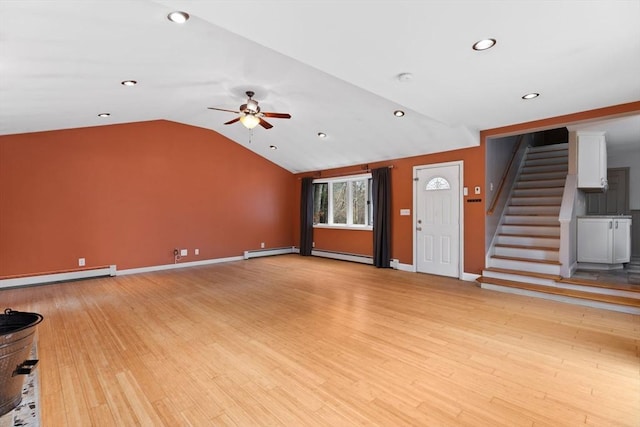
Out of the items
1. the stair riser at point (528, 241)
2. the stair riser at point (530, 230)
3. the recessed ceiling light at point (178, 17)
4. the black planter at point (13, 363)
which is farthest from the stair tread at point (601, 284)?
the black planter at point (13, 363)

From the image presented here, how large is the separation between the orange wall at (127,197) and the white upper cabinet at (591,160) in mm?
6730

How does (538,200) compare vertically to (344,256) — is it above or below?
above

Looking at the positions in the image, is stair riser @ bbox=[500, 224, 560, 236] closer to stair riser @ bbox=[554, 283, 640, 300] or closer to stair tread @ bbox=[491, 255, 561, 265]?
stair tread @ bbox=[491, 255, 561, 265]

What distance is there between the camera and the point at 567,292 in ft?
13.9

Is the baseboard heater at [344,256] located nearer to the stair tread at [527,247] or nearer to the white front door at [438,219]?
the white front door at [438,219]

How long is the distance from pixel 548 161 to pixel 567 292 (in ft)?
12.8

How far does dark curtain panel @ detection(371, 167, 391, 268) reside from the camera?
6.60m

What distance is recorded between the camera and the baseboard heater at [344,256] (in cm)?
721

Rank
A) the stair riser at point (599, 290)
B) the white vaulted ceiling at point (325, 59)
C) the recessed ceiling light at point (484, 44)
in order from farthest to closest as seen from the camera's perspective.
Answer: the stair riser at point (599, 290)
the recessed ceiling light at point (484, 44)
the white vaulted ceiling at point (325, 59)

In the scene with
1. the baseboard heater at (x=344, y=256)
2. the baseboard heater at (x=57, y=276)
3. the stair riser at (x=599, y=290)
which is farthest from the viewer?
the baseboard heater at (x=344, y=256)

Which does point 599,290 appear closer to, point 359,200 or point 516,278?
point 516,278

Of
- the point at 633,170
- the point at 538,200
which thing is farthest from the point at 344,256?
the point at 633,170

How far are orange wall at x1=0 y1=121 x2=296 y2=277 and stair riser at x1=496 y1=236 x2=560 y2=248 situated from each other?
559 centimetres

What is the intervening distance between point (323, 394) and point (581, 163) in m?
5.93
